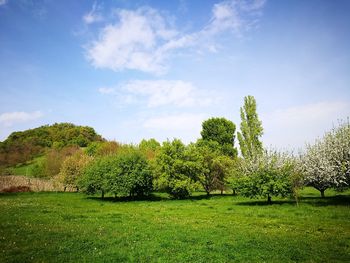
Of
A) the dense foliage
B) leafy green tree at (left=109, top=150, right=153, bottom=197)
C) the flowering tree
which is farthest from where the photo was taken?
the dense foliage

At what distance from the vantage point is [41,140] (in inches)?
5320

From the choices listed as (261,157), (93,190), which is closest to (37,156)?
(93,190)

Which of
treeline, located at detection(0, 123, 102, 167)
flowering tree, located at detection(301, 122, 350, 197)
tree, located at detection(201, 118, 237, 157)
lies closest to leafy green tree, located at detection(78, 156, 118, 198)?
flowering tree, located at detection(301, 122, 350, 197)

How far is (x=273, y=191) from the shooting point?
39188 mm

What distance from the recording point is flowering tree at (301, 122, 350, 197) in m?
34.2

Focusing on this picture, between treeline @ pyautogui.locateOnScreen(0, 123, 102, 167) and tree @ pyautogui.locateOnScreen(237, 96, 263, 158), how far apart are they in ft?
→ 307

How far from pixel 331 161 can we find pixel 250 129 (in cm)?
2776

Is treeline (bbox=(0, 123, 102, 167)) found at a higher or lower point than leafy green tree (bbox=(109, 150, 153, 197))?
higher

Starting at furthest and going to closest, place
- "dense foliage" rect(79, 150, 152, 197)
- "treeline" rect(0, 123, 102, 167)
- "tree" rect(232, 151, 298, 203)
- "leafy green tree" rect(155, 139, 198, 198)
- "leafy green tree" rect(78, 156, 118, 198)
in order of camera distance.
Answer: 1. "treeline" rect(0, 123, 102, 167)
2. "leafy green tree" rect(78, 156, 118, 198)
3. "leafy green tree" rect(155, 139, 198, 198)
4. "dense foliage" rect(79, 150, 152, 197)
5. "tree" rect(232, 151, 298, 203)

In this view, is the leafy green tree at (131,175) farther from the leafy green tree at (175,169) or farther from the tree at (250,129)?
the tree at (250,129)

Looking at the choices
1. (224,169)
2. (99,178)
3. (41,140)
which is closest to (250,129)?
(224,169)

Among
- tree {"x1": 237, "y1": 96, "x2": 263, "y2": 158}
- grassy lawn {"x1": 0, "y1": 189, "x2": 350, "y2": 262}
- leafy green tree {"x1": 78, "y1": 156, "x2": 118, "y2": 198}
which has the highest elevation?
tree {"x1": 237, "y1": 96, "x2": 263, "y2": 158}

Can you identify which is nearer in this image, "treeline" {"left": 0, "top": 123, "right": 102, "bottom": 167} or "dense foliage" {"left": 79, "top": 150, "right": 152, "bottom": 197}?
"dense foliage" {"left": 79, "top": 150, "right": 152, "bottom": 197}

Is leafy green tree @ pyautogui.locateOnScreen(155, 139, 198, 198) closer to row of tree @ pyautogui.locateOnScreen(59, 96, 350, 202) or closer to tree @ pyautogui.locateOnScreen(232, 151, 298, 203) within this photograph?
row of tree @ pyautogui.locateOnScreen(59, 96, 350, 202)
